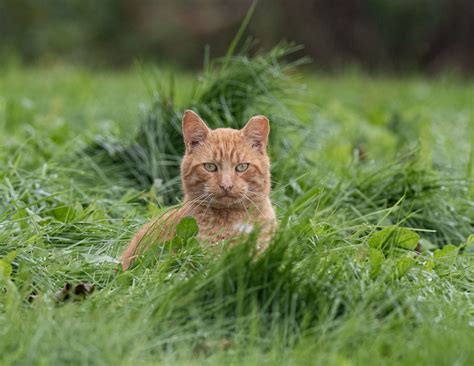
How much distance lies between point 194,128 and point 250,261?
99cm

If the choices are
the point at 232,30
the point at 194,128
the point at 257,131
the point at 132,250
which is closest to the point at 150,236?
the point at 132,250

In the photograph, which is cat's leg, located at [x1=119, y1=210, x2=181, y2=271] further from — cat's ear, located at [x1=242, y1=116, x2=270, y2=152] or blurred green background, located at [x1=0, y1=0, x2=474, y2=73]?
blurred green background, located at [x1=0, y1=0, x2=474, y2=73]

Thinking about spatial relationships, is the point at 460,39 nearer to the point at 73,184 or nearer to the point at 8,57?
the point at 8,57

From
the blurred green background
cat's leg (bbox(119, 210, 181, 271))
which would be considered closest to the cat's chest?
cat's leg (bbox(119, 210, 181, 271))

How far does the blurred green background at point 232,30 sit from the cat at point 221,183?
780cm

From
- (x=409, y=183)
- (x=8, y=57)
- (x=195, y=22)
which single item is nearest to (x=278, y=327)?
(x=409, y=183)

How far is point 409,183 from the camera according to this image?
477 centimetres

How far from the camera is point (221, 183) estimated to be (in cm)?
383

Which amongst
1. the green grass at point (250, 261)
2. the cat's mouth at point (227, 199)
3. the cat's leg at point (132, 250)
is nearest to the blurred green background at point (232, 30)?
the green grass at point (250, 261)

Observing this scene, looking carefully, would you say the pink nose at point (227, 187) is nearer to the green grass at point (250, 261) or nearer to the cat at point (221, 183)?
the cat at point (221, 183)

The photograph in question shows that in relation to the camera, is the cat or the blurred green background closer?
the cat

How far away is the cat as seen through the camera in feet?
12.5

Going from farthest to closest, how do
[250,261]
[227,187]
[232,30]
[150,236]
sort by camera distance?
1. [232,30]
2. [227,187]
3. [150,236]
4. [250,261]

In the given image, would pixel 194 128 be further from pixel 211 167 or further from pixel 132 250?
pixel 132 250
